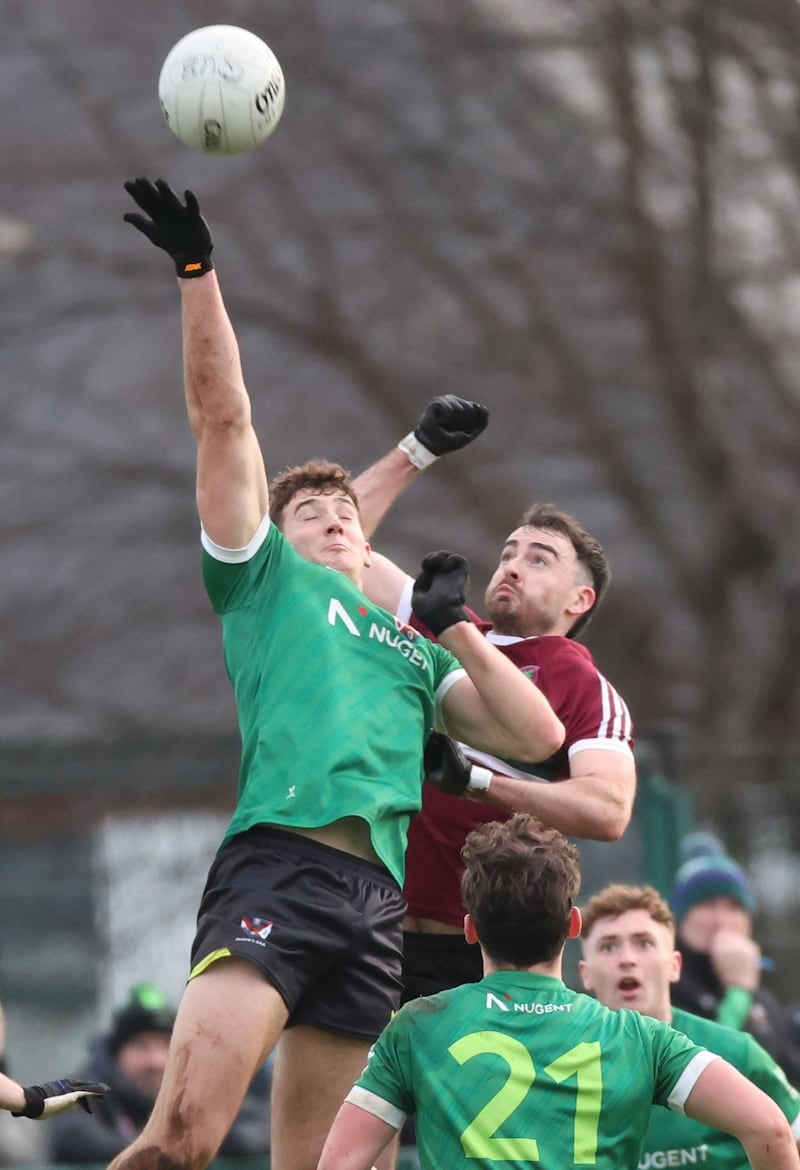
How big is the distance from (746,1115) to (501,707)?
1.41 m

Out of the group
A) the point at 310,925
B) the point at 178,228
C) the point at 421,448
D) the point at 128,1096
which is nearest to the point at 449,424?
the point at 421,448

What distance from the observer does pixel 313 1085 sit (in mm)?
5375

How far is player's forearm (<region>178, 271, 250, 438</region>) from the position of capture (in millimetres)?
5270

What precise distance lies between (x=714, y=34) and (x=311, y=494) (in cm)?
1256

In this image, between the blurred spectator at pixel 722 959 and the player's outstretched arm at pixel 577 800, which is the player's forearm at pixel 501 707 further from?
the blurred spectator at pixel 722 959

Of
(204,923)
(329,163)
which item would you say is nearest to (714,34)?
(329,163)

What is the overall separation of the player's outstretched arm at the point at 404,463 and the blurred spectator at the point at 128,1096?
309 centimetres

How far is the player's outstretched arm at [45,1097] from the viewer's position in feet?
17.8

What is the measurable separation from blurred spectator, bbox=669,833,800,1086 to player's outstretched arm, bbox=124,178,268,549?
4.19 meters

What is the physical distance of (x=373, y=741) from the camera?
214 inches

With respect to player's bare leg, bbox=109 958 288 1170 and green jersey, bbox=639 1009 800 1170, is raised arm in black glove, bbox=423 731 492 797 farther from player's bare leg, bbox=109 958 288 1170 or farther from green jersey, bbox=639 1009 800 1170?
green jersey, bbox=639 1009 800 1170

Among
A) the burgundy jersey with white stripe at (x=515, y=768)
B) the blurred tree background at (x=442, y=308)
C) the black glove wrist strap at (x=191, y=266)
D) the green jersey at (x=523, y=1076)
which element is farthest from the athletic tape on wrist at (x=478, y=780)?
the blurred tree background at (x=442, y=308)

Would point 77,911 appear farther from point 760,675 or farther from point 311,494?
point 760,675

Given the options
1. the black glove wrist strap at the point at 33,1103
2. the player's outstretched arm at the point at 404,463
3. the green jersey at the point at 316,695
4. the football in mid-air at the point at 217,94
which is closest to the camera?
the green jersey at the point at 316,695
